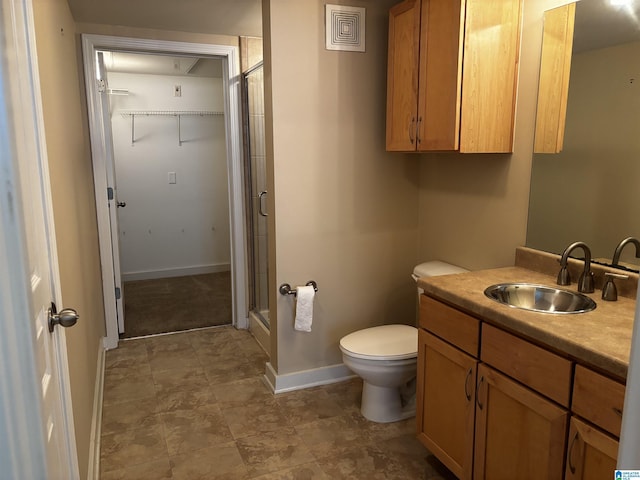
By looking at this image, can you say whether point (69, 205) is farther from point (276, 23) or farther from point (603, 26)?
point (603, 26)

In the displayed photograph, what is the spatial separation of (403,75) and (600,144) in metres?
1.03

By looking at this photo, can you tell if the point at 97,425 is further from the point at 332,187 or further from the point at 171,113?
the point at 171,113

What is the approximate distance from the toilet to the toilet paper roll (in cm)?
27

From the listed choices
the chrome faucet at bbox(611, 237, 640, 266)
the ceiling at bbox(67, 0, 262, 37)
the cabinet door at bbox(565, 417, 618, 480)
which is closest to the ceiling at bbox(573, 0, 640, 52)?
the chrome faucet at bbox(611, 237, 640, 266)

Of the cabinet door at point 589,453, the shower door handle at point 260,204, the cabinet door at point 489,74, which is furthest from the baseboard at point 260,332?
the cabinet door at point 589,453

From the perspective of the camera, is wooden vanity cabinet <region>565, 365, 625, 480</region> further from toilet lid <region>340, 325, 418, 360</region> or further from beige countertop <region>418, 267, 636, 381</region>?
toilet lid <region>340, 325, 418, 360</region>

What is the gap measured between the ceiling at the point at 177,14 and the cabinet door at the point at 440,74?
3.56 ft

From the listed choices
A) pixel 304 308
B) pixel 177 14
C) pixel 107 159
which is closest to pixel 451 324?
pixel 304 308

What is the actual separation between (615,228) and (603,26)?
0.77 m

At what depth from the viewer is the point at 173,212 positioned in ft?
18.0

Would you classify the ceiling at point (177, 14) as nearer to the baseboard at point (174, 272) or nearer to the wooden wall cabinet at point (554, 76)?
the wooden wall cabinet at point (554, 76)

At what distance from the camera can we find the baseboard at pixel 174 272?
213 inches

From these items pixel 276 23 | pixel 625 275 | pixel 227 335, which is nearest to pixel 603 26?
pixel 625 275

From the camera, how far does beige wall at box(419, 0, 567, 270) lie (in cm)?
216
